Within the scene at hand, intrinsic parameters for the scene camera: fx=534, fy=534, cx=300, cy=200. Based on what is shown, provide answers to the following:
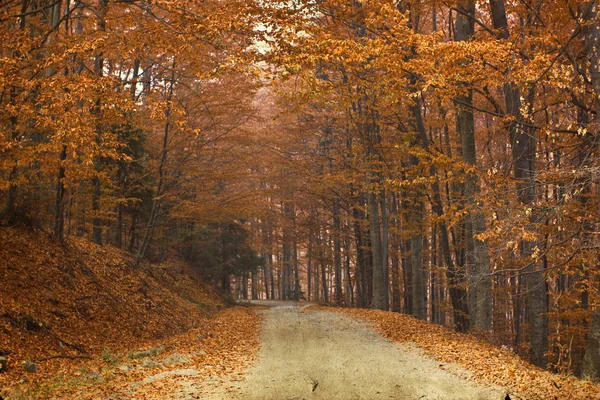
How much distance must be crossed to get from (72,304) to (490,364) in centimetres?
908

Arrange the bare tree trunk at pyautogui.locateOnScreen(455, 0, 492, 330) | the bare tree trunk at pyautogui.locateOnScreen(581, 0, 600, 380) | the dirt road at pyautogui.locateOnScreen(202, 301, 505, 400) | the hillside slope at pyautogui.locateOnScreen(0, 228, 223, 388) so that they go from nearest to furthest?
the dirt road at pyautogui.locateOnScreen(202, 301, 505, 400) < the bare tree trunk at pyautogui.locateOnScreen(581, 0, 600, 380) < the hillside slope at pyautogui.locateOnScreen(0, 228, 223, 388) < the bare tree trunk at pyautogui.locateOnScreen(455, 0, 492, 330)

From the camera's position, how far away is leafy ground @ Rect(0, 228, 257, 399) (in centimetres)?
836

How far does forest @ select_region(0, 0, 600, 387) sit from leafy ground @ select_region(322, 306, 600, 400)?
4.26 feet

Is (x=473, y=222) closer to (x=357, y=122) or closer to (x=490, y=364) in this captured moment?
(x=490, y=364)

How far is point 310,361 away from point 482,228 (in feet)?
20.6

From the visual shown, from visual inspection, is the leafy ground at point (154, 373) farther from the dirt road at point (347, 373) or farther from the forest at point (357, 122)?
the forest at point (357, 122)

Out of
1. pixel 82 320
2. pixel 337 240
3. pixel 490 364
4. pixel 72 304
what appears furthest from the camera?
pixel 337 240

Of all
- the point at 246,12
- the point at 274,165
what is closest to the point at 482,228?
the point at 246,12

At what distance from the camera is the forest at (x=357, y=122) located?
9281 mm

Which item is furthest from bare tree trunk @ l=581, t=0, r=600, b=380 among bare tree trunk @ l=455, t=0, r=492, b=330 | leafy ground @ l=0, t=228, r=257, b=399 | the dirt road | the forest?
leafy ground @ l=0, t=228, r=257, b=399

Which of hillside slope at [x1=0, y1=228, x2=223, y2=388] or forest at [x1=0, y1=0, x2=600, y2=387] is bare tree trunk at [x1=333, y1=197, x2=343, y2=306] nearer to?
forest at [x1=0, y1=0, x2=600, y2=387]

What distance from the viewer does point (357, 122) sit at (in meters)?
19.8

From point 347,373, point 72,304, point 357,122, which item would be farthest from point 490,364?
point 357,122

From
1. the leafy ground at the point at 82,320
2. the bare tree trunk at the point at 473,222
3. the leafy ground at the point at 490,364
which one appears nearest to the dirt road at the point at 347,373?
the leafy ground at the point at 490,364
